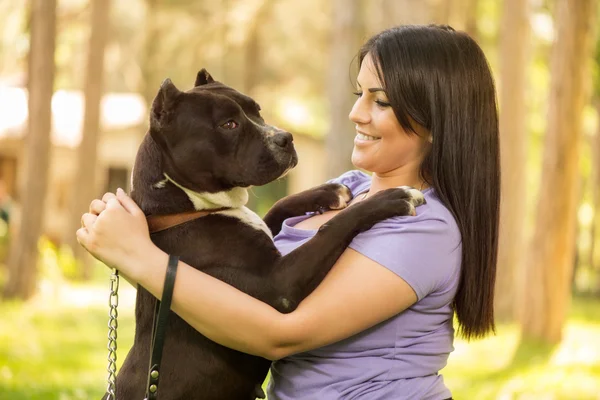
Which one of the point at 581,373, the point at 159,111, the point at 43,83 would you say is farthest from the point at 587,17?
the point at 159,111

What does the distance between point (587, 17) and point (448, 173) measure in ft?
22.2

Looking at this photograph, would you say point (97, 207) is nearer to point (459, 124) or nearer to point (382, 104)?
point (382, 104)

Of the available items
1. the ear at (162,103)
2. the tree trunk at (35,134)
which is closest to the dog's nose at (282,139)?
the ear at (162,103)

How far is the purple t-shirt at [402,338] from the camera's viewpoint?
2.46 metres

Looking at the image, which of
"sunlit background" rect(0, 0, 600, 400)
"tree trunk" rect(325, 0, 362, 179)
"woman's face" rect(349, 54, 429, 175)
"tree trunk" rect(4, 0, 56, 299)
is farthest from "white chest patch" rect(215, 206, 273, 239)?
"tree trunk" rect(4, 0, 56, 299)

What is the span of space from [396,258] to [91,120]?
12.5m

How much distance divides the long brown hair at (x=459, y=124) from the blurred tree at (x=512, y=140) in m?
8.15

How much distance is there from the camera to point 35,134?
1111 cm

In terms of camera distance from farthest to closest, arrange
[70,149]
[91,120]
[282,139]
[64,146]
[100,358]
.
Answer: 1. [70,149]
2. [64,146]
3. [91,120]
4. [100,358]
5. [282,139]

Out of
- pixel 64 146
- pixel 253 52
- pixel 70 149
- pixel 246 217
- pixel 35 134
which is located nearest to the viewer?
pixel 246 217

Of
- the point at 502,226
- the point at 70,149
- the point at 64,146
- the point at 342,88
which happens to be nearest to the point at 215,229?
the point at 342,88

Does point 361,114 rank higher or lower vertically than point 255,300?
higher

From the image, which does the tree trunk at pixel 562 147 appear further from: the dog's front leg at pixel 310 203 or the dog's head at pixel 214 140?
the dog's head at pixel 214 140

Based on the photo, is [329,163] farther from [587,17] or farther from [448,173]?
[448,173]
